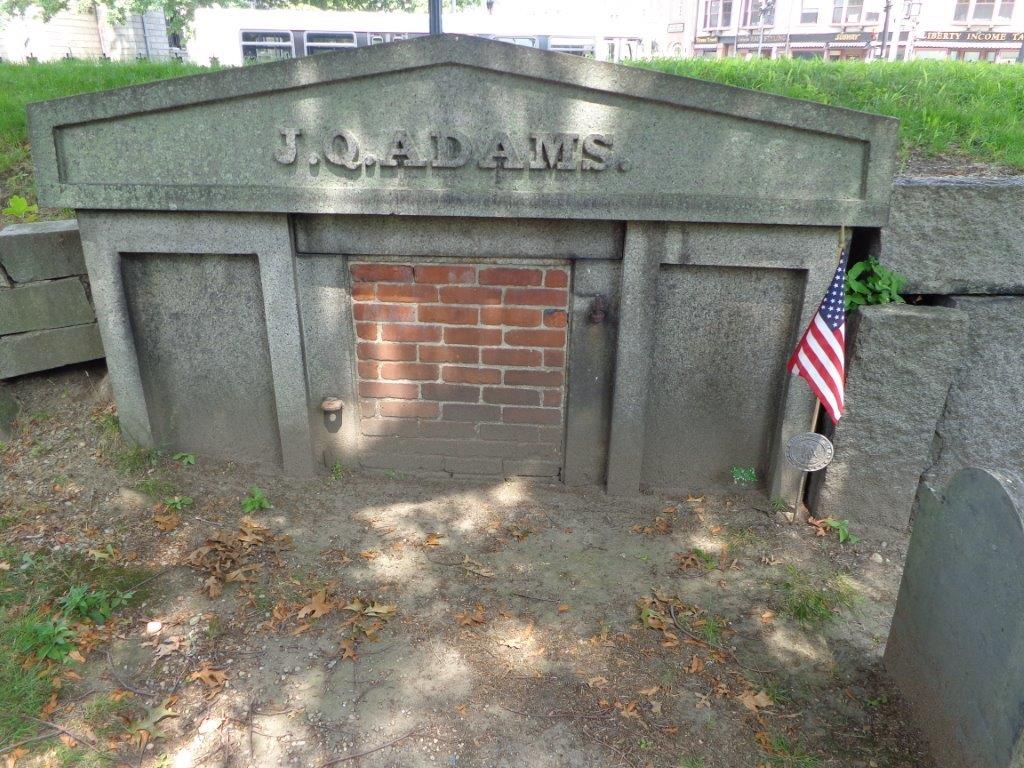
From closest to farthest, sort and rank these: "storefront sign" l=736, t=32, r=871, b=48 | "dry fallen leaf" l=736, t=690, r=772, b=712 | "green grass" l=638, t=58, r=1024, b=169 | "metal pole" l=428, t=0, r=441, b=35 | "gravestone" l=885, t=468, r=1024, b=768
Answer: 1. "gravestone" l=885, t=468, r=1024, b=768
2. "dry fallen leaf" l=736, t=690, r=772, b=712
3. "green grass" l=638, t=58, r=1024, b=169
4. "metal pole" l=428, t=0, r=441, b=35
5. "storefront sign" l=736, t=32, r=871, b=48

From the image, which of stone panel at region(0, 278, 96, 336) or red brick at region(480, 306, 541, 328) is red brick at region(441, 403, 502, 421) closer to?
red brick at region(480, 306, 541, 328)

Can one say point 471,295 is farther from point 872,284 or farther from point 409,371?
point 872,284

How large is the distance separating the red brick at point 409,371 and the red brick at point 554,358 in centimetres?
63

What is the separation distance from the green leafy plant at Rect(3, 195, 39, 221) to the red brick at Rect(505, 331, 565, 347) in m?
3.29

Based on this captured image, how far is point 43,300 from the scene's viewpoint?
14.0 ft

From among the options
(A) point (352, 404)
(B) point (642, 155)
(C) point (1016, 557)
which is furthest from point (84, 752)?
(B) point (642, 155)

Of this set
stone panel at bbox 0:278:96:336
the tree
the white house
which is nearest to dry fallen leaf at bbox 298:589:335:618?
stone panel at bbox 0:278:96:336

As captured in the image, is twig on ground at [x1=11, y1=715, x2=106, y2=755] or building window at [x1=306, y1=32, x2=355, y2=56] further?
building window at [x1=306, y1=32, x2=355, y2=56]

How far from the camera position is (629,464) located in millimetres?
4062

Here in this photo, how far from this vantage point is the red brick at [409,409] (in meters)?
4.16

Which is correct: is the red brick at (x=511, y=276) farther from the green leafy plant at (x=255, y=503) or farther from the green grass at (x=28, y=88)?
the green grass at (x=28, y=88)

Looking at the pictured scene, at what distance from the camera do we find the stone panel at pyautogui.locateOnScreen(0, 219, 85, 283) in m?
4.12

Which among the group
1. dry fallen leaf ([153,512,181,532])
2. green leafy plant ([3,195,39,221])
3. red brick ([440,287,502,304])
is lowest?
dry fallen leaf ([153,512,181,532])

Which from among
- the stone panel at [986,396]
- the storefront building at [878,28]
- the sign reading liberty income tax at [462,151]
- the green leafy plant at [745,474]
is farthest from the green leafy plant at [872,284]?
the storefront building at [878,28]
